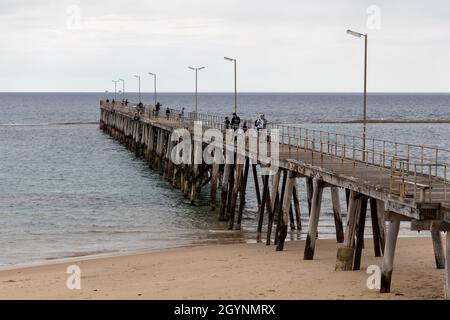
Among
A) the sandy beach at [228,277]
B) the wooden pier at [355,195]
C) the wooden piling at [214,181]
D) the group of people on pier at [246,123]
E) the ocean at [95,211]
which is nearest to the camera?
the wooden pier at [355,195]

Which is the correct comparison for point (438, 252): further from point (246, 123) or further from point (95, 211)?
point (95, 211)

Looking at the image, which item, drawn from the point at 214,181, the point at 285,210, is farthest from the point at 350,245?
the point at 214,181

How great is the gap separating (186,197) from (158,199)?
1.60 m

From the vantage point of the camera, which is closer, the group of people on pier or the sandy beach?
the sandy beach

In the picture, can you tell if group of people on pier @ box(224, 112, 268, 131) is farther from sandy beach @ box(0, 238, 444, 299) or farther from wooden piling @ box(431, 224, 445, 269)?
wooden piling @ box(431, 224, 445, 269)

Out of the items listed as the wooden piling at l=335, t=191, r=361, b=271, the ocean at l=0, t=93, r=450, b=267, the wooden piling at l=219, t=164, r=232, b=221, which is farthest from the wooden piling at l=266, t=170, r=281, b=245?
the wooden piling at l=335, t=191, r=361, b=271

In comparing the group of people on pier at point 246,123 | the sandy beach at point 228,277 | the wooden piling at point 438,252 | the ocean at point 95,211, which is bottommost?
the ocean at point 95,211

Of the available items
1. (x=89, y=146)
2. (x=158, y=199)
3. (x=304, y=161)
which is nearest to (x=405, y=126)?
(x=89, y=146)

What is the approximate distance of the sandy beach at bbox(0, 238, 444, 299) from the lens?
19391 millimetres

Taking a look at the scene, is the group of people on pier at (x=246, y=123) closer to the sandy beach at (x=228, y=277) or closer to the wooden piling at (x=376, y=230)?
the sandy beach at (x=228, y=277)

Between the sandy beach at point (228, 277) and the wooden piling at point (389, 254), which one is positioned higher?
the wooden piling at point (389, 254)

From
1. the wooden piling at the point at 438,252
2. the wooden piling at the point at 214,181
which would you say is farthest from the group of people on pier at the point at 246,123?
the wooden piling at the point at 438,252

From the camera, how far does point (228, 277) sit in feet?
71.1

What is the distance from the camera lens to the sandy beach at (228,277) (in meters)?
19.4
